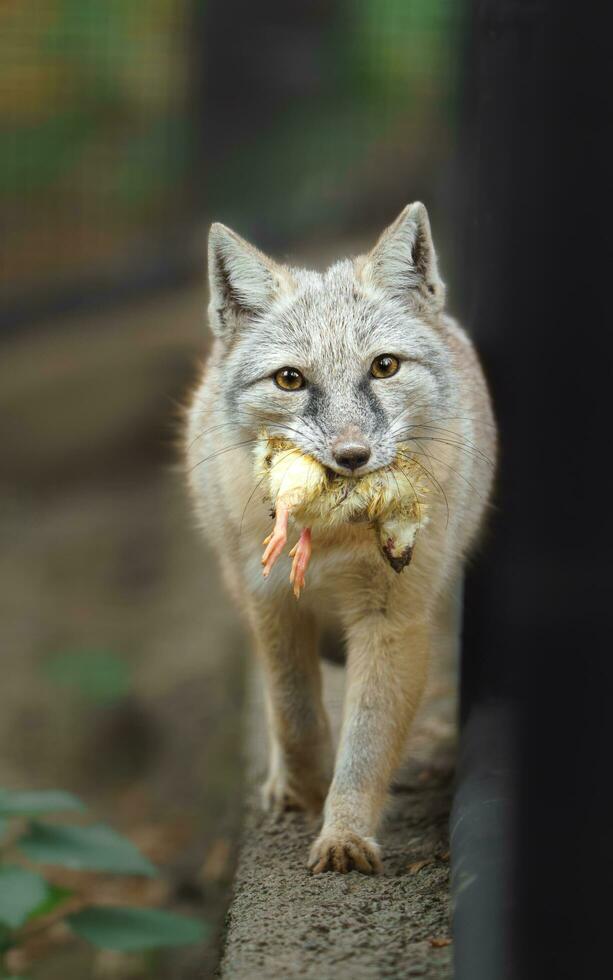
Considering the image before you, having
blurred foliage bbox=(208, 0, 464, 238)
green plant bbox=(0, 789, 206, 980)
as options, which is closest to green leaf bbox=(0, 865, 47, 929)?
green plant bbox=(0, 789, 206, 980)

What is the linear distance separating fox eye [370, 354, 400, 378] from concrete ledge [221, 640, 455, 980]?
1497mm

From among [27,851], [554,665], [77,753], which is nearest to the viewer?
[554,665]

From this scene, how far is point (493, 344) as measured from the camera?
4156 millimetres

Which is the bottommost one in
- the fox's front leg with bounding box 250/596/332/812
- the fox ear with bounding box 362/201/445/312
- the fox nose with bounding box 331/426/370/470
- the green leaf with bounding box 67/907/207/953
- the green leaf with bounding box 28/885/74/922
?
the green leaf with bounding box 67/907/207/953

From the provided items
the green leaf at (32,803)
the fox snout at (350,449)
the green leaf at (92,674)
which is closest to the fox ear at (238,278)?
the fox snout at (350,449)

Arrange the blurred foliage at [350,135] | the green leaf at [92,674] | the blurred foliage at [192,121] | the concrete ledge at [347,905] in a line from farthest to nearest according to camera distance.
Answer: the blurred foliage at [192,121] → the blurred foliage at [350,135] → the green leaf at [92,674] → the concrete ledge at [347,905]

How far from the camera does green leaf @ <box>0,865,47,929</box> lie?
3.12 meters

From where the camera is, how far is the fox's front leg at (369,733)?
3.60 meters

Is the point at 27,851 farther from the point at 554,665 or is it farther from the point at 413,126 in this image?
the point at 413,126

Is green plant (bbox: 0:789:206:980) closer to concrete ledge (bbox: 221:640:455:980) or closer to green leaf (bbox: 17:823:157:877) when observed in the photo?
green leaf (bbox: 17:823:157:877)

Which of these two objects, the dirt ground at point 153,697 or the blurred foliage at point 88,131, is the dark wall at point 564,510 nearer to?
the dirt ground at point 153,697

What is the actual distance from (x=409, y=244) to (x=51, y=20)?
647 cm

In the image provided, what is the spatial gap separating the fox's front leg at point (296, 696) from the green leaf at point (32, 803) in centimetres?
87

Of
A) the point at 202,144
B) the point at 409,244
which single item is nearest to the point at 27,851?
the point at 409,244
